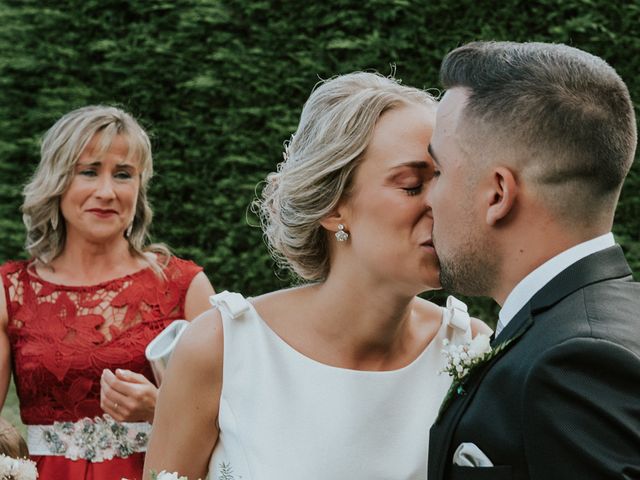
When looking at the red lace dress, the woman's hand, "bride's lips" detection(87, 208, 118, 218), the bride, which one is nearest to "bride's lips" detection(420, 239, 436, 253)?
the bride

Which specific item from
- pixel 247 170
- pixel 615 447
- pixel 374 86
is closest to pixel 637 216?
pixel 247 170

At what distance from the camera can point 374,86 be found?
3.06m

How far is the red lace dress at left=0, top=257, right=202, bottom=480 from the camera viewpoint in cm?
442

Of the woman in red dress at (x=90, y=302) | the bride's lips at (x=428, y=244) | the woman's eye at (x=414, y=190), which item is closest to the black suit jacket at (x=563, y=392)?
the bride's lips at (x=428, y=244)

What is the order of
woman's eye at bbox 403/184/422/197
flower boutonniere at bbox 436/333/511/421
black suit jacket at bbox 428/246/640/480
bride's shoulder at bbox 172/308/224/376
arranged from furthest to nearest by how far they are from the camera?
1. bride's shoulder at bbox 172/308/224/376
2. woman's eye at bbox 403/184/422/197
3. flower boutonniere at bbox 436/333/511/421
4. black suit jacket at bbox 428/246/640/480

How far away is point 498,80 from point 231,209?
502cm

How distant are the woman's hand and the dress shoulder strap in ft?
3.57

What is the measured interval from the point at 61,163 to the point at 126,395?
133 cm

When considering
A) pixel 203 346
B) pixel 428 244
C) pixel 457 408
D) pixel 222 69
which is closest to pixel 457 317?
pixel 428 244

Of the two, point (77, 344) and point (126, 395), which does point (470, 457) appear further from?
point (77, 344)

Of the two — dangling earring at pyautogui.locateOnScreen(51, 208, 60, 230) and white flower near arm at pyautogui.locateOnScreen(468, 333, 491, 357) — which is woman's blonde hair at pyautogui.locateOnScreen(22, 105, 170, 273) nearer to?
dangling earring at pyautogui.locateOnScreen(51, 208, 60, 230)

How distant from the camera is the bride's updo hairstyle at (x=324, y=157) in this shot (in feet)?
9.78

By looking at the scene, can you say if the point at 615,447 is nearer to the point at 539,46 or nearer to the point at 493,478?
the point at 493,478

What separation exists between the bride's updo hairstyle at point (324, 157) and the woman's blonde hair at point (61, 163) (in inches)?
68.6
